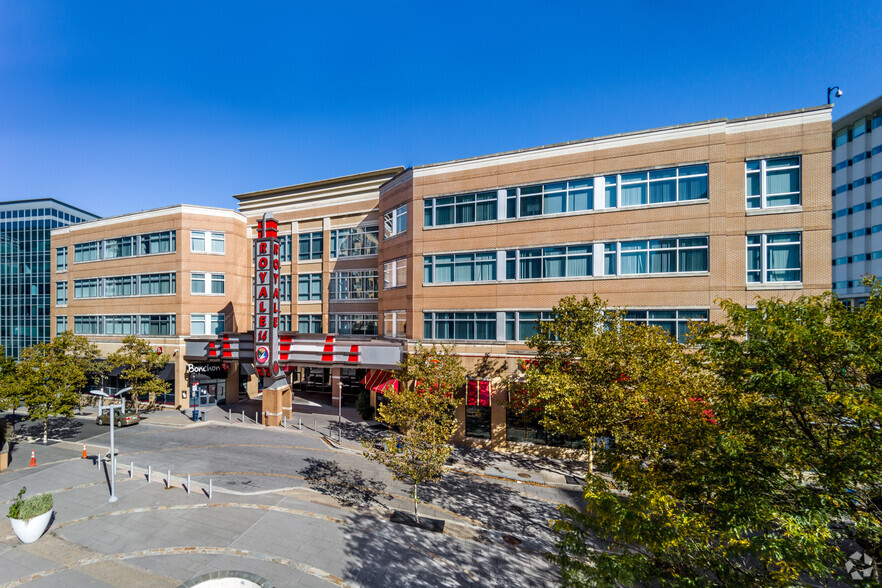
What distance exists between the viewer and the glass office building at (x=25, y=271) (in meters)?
57.8

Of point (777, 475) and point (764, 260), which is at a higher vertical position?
point (764, 260)

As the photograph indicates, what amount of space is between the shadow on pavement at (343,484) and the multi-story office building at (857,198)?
60984 millimetres

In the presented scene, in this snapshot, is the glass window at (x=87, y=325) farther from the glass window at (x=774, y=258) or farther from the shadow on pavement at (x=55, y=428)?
the glass window at (x=774, y=258)

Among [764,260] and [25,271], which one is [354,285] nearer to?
[764,260]

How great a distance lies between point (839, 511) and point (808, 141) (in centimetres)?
2121

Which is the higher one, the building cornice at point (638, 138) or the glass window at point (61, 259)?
the building cornice at point (638, 138)

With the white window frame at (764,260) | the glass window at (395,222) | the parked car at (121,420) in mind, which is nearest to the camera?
the white window frame at (764,260)

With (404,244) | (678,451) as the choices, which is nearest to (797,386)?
(678,451)

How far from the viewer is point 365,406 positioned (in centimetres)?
3117

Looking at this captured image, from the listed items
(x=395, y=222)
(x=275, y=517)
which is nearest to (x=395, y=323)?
(x=395, y=222)

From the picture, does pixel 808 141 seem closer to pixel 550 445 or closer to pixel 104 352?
pixel 550 445

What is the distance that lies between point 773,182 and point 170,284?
47131 millimetres

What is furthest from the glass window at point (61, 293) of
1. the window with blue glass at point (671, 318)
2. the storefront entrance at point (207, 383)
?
the window with blue glass at point (671, 318)

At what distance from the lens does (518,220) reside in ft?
77.4
